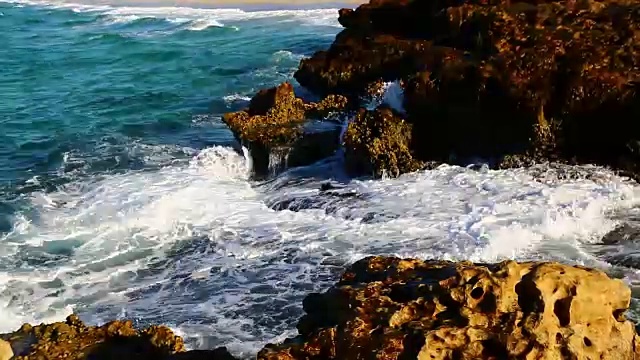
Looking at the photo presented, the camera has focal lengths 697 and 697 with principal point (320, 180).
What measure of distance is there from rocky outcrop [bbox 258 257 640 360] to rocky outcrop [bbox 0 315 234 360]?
1.37m

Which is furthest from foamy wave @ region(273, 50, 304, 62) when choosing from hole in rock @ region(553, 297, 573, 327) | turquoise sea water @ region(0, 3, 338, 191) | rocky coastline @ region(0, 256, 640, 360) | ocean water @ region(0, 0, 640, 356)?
hole in rock @ region(553, 297, 573, 327)

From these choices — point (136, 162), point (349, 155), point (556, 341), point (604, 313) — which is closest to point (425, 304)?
point (556, 341)

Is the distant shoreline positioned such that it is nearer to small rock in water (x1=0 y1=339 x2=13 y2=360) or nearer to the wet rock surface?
the wet rock surface

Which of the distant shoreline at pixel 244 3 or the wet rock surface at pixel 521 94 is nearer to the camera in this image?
the wet rock surface at pixel 521 94

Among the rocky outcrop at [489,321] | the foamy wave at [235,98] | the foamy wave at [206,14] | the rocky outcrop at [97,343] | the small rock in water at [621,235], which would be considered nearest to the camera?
the rocky outcrop at [489,321]

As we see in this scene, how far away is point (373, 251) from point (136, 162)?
6442 millimetres

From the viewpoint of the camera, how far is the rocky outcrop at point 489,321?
4242 millimetres

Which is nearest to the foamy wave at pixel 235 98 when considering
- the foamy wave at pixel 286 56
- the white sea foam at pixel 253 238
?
the foamy wave at pixel 286 56

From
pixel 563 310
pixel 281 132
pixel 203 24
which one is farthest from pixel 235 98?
pixel 563 310

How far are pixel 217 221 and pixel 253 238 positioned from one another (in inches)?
38.4

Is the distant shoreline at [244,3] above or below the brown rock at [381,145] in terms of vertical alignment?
above

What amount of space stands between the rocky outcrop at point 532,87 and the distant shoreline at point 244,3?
19.0m

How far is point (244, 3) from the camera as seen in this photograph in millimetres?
34594

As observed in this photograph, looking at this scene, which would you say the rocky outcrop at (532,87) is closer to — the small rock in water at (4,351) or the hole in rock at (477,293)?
the hole in rock at (477,293)
